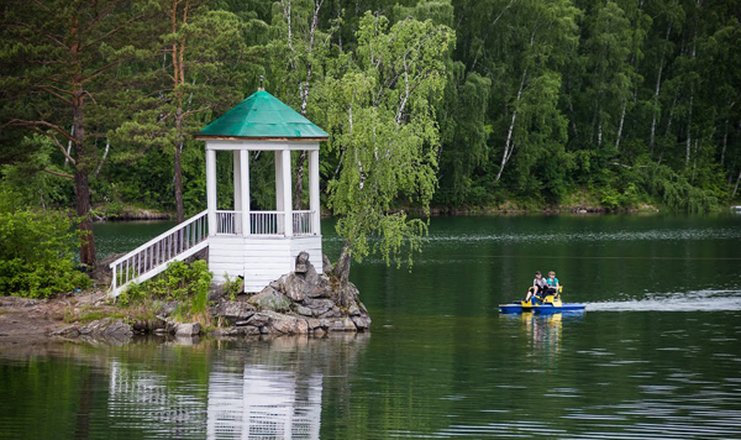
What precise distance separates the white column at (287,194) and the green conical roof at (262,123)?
0.78 meters

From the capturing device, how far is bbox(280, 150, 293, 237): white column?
36591mm

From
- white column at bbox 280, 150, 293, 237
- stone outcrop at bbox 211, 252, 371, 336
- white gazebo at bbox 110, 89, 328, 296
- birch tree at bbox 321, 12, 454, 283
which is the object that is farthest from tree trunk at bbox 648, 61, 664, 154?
stone outcrop at bbox 211, 252, 371, 336

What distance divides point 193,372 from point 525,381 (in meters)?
6.79

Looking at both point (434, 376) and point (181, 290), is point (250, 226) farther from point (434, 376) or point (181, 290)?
point (434, 376)

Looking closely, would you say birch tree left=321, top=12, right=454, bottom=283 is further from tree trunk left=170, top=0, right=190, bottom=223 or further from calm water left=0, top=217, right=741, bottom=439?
tree trunk left=170, top=0, right=190, bottom=223

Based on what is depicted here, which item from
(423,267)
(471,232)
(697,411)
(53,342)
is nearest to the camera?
(697,411)

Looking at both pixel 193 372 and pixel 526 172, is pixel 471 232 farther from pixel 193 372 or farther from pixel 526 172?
pixel 193 372

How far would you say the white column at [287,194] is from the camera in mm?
36591

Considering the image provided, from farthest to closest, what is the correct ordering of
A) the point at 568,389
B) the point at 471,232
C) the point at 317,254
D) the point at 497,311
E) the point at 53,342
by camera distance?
the point at 471,232
the point at 497,311
the point at 317,254
the point at 53,342
the point at 568,389

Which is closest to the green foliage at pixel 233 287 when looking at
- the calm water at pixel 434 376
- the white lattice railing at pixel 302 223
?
the white lattice railing at pixel 302 223

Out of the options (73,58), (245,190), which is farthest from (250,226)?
(73,58)

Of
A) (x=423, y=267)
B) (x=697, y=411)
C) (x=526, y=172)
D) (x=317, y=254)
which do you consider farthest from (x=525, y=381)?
(x=526, y=172)

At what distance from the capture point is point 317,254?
36.9 metres

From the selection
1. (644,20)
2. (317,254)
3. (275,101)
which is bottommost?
(317,254)
